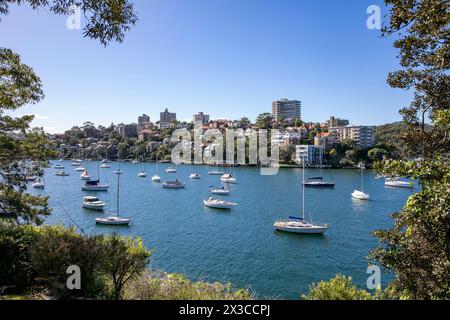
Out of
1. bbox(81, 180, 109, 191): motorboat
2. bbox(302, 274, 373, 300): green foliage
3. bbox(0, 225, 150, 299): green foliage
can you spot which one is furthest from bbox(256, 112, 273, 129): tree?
bbox(302, 274, 373, 300): green foliage

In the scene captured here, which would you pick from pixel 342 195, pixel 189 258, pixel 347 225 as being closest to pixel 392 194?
pixel 342 195

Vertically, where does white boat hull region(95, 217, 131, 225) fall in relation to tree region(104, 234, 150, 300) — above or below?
below

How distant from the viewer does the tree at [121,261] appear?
238 inches

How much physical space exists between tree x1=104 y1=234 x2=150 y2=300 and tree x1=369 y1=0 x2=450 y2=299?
4.52 m

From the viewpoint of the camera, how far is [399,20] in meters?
4.78

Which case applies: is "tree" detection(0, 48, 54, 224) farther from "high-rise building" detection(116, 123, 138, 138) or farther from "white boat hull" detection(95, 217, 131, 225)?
"high-rise building" detection(116, 123, 138, 138)

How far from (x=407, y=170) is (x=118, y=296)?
529 cm

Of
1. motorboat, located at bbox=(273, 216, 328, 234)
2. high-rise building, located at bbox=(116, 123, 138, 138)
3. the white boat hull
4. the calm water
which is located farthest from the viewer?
high-rise building, located at bbox=(116, 123, 138, 138)

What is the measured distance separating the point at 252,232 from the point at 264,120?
115 meters

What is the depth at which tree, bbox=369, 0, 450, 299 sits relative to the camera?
4.18 metres

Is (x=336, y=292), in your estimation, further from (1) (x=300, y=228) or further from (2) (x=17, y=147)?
(1) (x=300, y=228)

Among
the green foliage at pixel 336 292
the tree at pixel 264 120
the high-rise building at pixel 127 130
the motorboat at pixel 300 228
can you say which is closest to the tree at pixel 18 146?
the green foliage at pixel 336 292

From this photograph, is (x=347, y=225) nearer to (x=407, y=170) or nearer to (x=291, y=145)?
(x=407, y=170)
